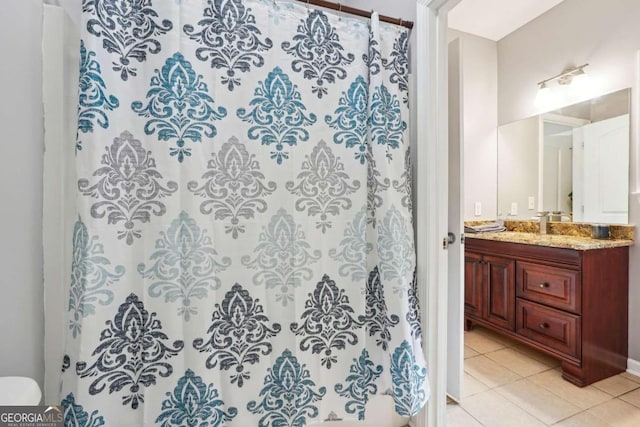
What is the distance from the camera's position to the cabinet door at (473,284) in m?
2.43

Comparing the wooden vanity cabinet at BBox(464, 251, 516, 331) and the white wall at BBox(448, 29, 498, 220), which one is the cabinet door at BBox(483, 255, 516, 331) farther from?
the white wall at BBox(448, 29, 498, 220)

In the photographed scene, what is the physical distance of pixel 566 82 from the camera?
2350 mm

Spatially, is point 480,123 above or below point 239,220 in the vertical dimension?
above

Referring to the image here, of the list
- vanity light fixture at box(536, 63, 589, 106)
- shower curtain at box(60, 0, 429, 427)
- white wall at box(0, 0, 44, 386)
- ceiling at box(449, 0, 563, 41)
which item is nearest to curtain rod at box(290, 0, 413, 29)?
shower curtain at box(60, 0, 429, 427)

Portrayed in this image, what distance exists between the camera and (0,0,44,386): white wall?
37.9 inches

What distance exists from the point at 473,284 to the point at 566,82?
1829 mm

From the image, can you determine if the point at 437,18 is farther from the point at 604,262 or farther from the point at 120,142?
the point at 604,262

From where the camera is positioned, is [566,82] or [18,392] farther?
[566,82]

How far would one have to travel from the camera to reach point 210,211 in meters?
1.04

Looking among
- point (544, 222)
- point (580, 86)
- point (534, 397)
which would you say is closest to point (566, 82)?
point (580, 86)

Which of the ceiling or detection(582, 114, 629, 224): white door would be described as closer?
detection(582, 114, 629, 224): white door

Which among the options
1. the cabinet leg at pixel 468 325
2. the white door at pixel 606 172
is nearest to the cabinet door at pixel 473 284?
the cabinet leg at pixel 468 325

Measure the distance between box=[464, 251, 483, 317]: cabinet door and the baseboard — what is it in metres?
0.89

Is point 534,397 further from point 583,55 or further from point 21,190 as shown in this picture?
point 21,190
